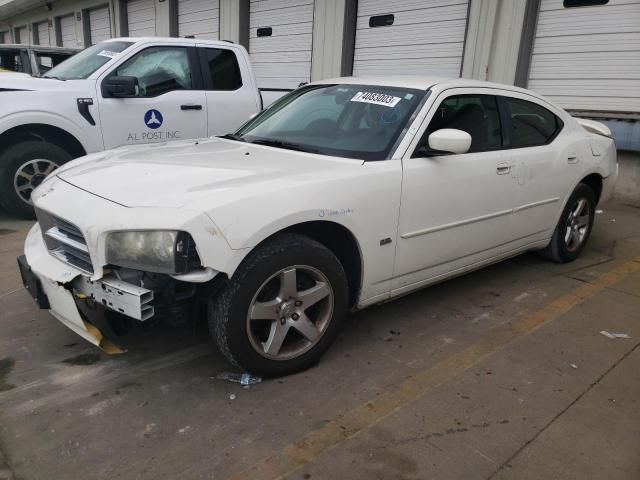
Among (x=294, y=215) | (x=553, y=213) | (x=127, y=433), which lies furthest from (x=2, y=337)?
(x=553, y=213)

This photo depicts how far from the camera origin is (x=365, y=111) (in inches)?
133

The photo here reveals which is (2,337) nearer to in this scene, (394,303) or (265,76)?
(394,303)

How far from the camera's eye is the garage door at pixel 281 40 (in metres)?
11.3

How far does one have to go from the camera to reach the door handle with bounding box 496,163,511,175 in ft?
11.9

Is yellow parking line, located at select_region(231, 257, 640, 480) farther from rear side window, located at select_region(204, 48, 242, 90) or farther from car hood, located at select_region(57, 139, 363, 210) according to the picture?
rear side window, located at select_region(204, 48, 242, 90)

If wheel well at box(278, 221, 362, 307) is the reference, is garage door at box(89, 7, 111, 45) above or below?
above

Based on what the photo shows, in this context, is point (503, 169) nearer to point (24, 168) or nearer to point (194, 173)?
point (194, 173)

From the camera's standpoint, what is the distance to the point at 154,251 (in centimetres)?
228

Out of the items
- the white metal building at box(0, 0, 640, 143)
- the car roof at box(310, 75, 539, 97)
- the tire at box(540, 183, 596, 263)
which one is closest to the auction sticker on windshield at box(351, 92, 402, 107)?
the car roof at box(310, 75, 539, 97)

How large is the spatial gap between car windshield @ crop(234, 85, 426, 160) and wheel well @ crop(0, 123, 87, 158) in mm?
2640

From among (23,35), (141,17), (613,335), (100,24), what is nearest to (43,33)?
(23,35)

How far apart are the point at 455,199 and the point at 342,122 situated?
2.93ft

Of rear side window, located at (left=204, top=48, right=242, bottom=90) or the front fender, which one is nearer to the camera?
the front fender

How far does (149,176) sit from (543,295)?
10.2ft
